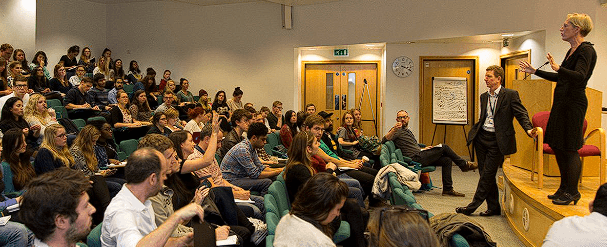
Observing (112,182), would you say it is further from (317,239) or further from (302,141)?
(317,239)

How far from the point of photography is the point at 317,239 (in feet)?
9.15

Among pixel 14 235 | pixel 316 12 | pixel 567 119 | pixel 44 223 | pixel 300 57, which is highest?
pixel 316 12

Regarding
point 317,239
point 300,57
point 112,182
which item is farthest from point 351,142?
point 317,239

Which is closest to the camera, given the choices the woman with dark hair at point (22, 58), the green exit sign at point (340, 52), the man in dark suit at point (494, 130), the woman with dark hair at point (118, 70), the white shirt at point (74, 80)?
the man in dark suit at point (494, 130)

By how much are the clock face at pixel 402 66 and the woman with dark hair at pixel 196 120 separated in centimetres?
462

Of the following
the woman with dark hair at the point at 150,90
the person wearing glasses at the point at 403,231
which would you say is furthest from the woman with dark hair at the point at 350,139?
the person wearing glasses at the point at 403,231

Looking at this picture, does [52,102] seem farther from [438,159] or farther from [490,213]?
[490,213]

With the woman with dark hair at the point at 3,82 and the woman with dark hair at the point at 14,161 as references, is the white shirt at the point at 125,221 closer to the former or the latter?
the woman with dark hair at the point at 14,161

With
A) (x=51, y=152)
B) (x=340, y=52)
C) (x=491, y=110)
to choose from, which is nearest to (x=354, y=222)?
(x=491, y=110)

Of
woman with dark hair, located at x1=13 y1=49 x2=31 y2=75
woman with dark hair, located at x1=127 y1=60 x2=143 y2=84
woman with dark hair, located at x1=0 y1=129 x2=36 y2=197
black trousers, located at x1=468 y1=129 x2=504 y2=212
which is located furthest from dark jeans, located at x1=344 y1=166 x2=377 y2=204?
woman with dark hair, located at x1=127 y1=60 x2=143 y2=84

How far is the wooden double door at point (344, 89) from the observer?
13148 millimetres

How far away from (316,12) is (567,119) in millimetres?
8374

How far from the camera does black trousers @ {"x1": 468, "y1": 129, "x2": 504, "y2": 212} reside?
20.1 feet

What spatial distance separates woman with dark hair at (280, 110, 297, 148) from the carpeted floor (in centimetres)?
192
